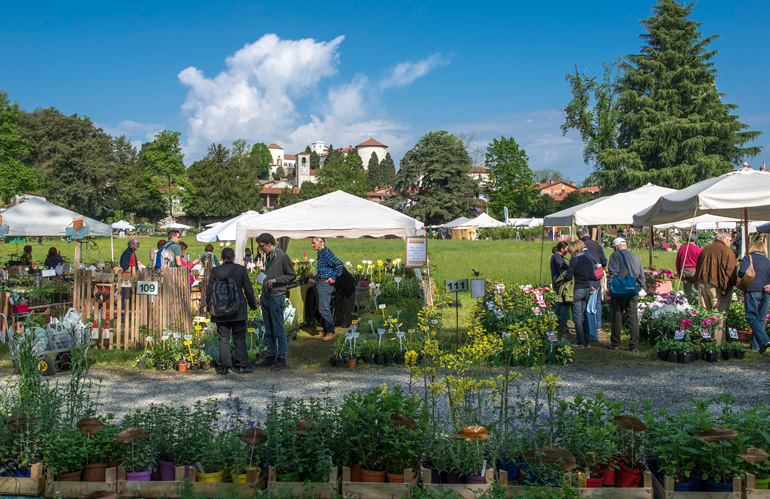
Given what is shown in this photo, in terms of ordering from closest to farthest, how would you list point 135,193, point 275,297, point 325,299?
point 275,297
point 325,299
point 135,193

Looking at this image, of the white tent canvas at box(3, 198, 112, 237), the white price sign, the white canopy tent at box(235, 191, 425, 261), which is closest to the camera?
the white price sign

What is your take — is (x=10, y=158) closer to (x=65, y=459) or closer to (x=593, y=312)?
(x=593, y=312)

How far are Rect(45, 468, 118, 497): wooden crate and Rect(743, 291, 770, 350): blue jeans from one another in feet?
28.5

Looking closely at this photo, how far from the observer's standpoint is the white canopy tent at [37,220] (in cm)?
1504

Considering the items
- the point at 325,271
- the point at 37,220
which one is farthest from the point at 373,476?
the point at 37,220

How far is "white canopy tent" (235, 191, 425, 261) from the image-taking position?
1130 cm

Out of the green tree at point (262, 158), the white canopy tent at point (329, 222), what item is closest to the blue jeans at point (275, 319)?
the white canopy tent at point (329, 222)

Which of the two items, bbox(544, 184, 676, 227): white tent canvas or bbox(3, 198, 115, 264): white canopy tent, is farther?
→ bbox(3, 198, 115, 264): white canopy tent

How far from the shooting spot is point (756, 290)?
8.81 metres

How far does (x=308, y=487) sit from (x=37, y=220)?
47.4 ft

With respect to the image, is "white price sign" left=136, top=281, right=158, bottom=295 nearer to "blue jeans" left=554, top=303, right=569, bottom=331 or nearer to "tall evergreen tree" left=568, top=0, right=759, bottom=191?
"blue jeans" left=554, top=303, right=569, bottom=331

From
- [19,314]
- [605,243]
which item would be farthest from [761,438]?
[605,243]

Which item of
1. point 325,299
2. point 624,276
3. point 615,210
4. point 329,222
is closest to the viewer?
point 624,276

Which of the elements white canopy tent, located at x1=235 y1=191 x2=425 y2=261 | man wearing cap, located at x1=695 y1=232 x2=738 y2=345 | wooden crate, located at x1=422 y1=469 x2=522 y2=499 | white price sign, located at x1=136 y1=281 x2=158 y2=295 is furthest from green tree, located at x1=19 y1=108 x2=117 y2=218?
wooden crate, located at x1=422 y1=469 x2=522 y2=499
